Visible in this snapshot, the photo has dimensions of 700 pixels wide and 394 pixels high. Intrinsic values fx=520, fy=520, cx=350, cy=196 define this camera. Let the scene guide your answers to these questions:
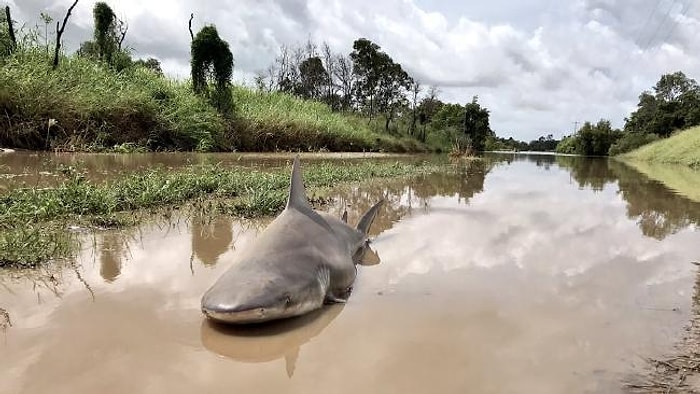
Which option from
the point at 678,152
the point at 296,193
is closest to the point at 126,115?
the point at 296,193

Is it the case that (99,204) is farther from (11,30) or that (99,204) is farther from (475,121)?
(475,121)

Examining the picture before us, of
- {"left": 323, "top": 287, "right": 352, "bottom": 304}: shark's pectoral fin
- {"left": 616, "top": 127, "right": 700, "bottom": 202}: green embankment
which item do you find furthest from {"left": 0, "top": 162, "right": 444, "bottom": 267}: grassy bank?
{"left": 616, "top": 127, "right": 700, "bottom": 202}: green embankment

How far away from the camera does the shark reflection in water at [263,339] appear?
245cm

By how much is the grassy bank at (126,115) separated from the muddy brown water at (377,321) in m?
6.18

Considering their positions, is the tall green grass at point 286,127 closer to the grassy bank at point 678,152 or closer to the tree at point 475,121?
the grassy bank at point 678,152

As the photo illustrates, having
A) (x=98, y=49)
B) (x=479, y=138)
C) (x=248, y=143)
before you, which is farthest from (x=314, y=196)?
(x=479, y=138)

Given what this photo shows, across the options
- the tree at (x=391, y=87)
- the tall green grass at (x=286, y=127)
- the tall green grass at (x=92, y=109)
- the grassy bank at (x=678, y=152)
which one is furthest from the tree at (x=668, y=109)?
the tall green grass at (x=92, y=109)

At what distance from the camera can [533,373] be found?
2.37m

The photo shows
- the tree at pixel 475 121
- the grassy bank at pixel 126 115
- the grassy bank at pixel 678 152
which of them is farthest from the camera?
the tree at pixel 475 121

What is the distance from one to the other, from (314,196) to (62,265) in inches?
177

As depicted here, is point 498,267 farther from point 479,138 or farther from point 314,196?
point 479,138

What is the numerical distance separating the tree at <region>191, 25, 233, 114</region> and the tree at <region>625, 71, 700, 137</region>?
46.4m

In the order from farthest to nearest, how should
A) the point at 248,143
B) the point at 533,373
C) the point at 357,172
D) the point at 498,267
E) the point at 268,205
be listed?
1. the point at 248,143
2. the point at 357,172
3. the point at 268,205
4. the point at 498,267
5. the point at 533,373

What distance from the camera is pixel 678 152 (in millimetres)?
33312
